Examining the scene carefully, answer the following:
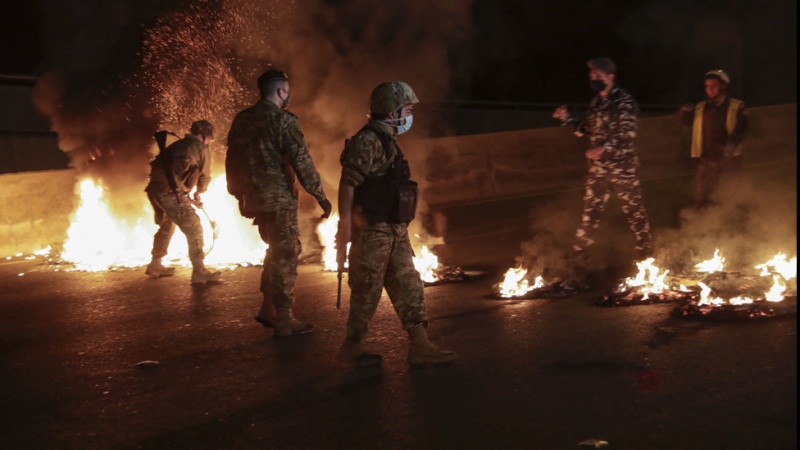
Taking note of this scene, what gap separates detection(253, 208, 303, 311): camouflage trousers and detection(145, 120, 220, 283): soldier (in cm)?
228

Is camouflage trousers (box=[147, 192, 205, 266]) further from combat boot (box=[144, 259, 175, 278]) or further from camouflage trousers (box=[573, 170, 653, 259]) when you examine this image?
camouflage trousers (box=[573, 170, 653, 259])

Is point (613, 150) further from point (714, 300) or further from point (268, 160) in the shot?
point (268, 160)

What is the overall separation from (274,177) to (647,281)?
284 centimetres

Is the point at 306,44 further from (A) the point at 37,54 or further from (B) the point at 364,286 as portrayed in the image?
(A) the point at 37,54

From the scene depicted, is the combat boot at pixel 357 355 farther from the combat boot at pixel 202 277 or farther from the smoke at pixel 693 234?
the combat boot at pixel 202 277

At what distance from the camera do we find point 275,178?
19.9 ft

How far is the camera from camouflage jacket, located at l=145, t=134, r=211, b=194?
26.8 feet

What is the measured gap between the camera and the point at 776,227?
9.13m

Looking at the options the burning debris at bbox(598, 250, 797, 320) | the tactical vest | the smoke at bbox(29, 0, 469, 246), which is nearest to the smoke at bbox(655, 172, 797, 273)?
the burning debris at bbox(598, 250, 797, 320)

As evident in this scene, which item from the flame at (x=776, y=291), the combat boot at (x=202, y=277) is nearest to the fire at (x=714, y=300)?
the flame at (x=776, y=291)

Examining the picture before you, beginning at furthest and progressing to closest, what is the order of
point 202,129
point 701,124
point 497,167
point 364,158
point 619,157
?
1. point 497,167
2. point 701,124
3. point 202,129
4. point 619,157
5. point 364,158

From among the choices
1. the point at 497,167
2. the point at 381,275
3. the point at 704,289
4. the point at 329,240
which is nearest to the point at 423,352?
the point at 381,275

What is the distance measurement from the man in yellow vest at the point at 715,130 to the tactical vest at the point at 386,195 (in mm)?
4606

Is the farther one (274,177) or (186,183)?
(186,183)
